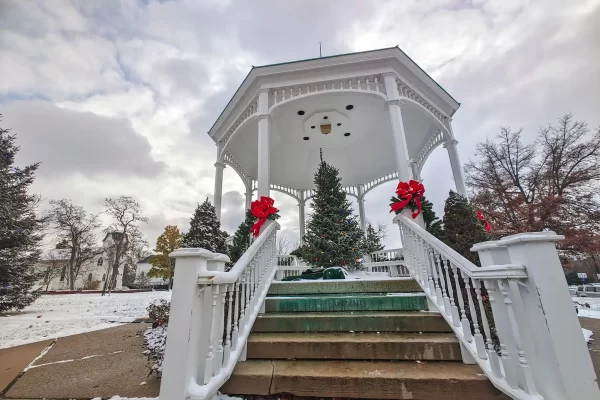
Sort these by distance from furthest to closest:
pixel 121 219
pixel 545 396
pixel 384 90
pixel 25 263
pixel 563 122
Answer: pixel 121 219
pixel 563 122
pixel 25 263
pixel 384 90
pixel 545 396

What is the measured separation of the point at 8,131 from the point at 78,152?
7.88 feet

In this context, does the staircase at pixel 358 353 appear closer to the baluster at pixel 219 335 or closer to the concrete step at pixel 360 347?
the concrete step at pixel 360 347

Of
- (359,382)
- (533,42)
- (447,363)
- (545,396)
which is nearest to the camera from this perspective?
(545,396)

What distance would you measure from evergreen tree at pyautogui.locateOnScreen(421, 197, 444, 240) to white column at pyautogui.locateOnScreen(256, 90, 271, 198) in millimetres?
2826

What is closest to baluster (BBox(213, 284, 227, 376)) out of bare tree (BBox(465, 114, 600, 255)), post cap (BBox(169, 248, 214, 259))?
post cap (BBox(169, 248, 214, 259))

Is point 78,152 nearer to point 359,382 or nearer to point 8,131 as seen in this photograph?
point 8,131

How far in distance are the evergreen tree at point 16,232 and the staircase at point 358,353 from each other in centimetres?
854

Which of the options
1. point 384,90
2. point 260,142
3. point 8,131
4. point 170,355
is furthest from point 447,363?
point 8,131

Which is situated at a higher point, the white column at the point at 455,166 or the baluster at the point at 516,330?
the white column at the point at 455,166

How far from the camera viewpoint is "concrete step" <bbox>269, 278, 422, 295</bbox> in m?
2.71

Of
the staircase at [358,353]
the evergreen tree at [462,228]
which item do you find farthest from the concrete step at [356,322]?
the evergreen tree at [462,228]

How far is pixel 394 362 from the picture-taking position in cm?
182

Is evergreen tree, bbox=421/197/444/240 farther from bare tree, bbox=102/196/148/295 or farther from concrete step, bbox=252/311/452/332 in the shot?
bare tree, bbox=102/196/148/295

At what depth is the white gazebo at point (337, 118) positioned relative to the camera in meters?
4.95
